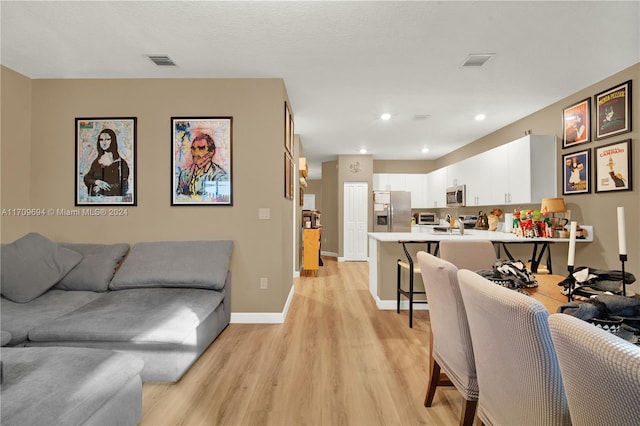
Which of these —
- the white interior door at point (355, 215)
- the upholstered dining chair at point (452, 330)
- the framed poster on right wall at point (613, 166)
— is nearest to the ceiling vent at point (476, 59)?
the framed poster on right wall at point (613, 166)

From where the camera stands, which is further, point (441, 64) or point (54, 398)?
point (441, 64)

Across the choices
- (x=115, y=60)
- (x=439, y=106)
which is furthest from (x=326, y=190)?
(x=115, y=60)

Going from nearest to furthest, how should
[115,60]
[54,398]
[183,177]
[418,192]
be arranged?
[54,398] < [115,60] < [183,177] < [418,192]

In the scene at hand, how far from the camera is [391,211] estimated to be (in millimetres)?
7555

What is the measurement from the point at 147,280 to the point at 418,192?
6466 millimetres

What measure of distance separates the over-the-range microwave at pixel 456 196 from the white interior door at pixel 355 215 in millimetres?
2022

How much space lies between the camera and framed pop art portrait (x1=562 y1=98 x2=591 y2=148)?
356 centimetres

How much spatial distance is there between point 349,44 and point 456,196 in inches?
162

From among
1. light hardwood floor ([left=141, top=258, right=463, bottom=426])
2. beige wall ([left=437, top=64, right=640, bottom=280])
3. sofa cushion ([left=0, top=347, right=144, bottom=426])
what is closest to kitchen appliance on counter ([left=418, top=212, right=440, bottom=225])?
beige wall ([left=437, top=64, right=640, bottom=280])

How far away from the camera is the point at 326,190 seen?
875 cm

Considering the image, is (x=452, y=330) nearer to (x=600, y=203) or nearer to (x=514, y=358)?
(x=514, y=358)

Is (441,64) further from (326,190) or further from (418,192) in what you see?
(326,190)

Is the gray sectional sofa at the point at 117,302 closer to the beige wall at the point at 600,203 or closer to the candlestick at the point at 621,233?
the candlestick at the point at 621,233

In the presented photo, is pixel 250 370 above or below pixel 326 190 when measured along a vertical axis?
below
